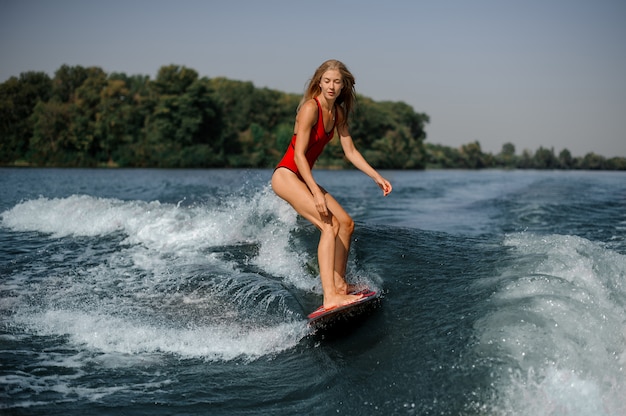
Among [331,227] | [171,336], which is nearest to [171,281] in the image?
[171,336]

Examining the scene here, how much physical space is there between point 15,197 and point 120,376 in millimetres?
14852

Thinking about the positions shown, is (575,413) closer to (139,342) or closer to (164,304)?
(139,342)

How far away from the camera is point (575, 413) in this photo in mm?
3182

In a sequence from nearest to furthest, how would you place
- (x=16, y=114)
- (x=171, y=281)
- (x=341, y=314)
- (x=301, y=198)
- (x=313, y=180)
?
(x=341, y=314) < (x=313, y=180) < (x=301, y=198) < (x=171, y=281) < (x=16, y=114)

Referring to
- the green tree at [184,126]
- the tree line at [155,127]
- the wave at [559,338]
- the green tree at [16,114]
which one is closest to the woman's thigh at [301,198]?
the wave at [559,338]

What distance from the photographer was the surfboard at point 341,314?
4.52 m

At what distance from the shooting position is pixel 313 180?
473cm

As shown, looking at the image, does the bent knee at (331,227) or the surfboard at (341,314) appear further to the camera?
the bent knee at (331,227)

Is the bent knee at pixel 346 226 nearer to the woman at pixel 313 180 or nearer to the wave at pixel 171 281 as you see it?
the woman at pixel 313 180

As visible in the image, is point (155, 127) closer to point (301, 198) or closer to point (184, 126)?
point (184, 126)

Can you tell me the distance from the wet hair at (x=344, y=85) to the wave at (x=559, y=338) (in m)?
2.12

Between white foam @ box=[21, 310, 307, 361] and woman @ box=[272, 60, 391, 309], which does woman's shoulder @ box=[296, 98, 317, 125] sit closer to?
woman @ box=[272, 60, 391, 309]

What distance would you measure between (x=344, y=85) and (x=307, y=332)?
2.22 metres

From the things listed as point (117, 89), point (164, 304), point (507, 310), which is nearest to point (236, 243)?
point (164, 304)
